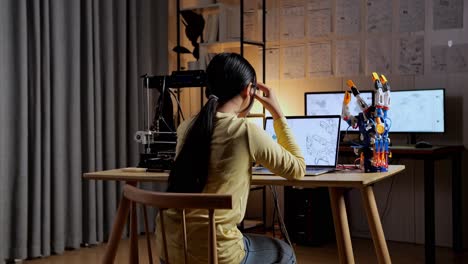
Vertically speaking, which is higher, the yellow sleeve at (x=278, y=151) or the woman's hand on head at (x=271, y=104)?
the woman's hand on head at (x=271, y=104)

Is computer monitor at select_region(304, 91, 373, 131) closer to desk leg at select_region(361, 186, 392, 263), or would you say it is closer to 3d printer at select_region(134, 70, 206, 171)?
3d printer at select_region(134, 70, 206, 171)

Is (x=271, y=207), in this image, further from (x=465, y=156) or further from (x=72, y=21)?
(x=72, y=21)

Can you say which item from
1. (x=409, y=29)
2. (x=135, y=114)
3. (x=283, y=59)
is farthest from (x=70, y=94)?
(x=409, y=29)

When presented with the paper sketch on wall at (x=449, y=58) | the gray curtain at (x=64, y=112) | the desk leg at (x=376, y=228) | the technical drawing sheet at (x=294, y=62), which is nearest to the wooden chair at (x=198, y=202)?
the desk leg at (x=376, y=228)

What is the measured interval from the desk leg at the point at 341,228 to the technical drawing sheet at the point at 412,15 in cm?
220

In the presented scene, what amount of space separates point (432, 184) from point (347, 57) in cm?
139

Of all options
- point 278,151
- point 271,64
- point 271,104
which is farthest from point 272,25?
point 278,151

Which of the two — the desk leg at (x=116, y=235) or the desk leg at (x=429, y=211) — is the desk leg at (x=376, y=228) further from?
the desk leg at (x=429, y=211)

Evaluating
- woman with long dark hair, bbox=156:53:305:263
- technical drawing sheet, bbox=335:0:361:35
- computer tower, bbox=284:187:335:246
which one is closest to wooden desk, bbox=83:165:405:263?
woman with long dark hair, bbox=156:53:305:263

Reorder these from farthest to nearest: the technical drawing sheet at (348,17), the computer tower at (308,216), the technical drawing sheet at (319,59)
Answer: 1. the technical drawing sheet at (319,59)
2. the technical drawing sheet at (348,17)
3. the computer tower at (308,216)

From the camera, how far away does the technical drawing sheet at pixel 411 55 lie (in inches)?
170

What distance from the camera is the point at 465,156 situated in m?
4.14

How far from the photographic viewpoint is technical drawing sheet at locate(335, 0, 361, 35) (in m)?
4.58

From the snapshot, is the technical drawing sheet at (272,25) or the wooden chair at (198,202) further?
the technical drawing sheet at (272,25)
